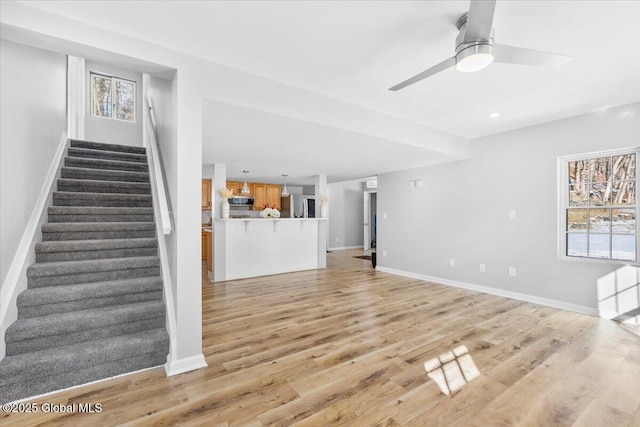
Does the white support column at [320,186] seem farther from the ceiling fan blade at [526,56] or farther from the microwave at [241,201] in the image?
the ceiling fan blade at [526,56]

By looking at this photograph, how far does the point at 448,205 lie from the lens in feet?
16.5

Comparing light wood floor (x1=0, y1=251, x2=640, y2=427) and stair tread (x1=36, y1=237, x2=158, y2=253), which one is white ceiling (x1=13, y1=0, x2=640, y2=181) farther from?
light wood floor (x1=0, y1=251, x2=640, y2=427)

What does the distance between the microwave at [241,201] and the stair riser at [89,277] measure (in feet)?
15.7

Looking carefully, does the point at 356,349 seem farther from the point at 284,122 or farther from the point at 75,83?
the point at 75,83

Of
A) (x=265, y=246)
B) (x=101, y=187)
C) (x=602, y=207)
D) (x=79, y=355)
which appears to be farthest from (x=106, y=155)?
(x=602, y=207)

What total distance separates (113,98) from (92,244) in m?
4.44

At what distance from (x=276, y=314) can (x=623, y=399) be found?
2.92 metres

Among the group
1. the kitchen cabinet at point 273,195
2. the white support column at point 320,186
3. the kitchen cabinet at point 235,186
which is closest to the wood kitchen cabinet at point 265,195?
the kitchen cabinet at point 273,195

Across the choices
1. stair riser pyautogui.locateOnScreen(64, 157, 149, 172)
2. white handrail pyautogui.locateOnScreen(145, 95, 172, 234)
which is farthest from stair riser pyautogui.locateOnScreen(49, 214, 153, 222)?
stair riser pyautogui.locateOnScreen(64, 157, 149, 172)

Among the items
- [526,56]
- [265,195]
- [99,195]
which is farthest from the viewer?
[265,195]

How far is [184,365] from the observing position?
218cm

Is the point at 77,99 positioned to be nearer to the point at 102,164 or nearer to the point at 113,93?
the point at 113,93

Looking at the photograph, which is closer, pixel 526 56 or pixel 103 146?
pixel 526 56

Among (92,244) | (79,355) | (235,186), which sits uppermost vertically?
(235,186)
